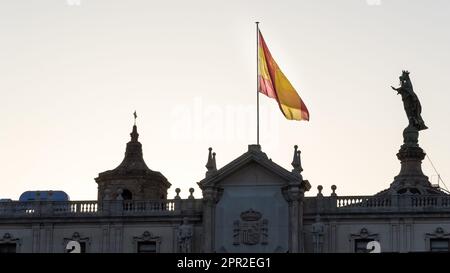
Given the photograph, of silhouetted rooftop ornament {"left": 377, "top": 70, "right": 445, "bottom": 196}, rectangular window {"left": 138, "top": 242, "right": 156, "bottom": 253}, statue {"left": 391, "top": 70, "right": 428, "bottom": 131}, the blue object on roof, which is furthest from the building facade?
the blue object on roof

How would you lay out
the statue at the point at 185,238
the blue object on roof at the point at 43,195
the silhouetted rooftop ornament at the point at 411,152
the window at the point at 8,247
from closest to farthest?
1. the statue at the point at 185,238
2. the window at the point at 8,247
3. the silhouetted rooftop ornament at the point at 411,152
4. the blue object on roof at the point at 43,195

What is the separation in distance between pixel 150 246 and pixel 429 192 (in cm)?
2064

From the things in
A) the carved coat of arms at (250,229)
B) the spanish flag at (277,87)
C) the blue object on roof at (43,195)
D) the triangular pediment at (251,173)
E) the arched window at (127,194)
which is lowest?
the carved coat of arms at (250,229)

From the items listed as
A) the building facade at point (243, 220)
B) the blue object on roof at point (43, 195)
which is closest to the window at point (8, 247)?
the building facade at point (243, 220)

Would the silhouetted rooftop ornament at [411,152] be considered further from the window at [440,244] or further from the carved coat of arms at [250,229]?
the carved coat of arms at [250,229]

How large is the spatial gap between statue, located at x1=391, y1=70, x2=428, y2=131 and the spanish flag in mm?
13622

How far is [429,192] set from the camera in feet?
320

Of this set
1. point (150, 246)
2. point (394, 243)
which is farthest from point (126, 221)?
point (394, 243)

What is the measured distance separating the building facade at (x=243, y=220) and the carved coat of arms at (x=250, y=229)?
0.22 feet

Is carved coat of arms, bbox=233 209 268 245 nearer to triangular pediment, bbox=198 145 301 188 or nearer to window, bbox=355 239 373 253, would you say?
triangular pediment, bbox=198 145 301 188

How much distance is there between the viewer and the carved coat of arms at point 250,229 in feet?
301
